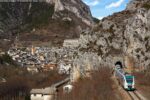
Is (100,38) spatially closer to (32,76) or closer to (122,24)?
(122,24)

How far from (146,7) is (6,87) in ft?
232

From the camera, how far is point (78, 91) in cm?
6750

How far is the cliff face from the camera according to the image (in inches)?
2853

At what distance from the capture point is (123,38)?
253ft

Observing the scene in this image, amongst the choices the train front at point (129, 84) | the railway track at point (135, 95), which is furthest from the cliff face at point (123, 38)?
the railway track at point (135, 95)

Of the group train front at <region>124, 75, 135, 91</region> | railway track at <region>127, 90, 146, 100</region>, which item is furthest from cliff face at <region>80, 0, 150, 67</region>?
railway track at <region>127, 90, 146, 100</region>

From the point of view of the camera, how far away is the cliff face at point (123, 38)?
7247 cm

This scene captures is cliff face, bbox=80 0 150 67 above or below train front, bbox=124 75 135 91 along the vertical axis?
above

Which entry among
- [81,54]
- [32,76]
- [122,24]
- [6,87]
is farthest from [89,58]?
[32,76]

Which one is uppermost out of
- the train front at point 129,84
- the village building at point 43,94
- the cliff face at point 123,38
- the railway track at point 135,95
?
the cliff face at point 123,38

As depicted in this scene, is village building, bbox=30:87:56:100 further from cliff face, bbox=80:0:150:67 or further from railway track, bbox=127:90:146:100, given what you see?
railway track, bbox=127:90:146:100

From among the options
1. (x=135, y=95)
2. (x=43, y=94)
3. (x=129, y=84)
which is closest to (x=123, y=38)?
(x=129, y=84)

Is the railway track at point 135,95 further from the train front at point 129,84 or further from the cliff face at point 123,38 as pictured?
the cliff face at point 123,38

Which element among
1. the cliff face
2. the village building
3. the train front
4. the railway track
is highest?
the cliff face
